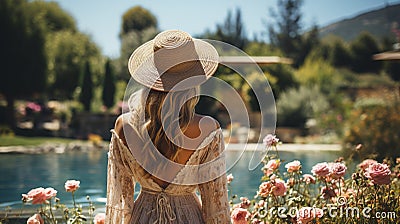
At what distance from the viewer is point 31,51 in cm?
1625

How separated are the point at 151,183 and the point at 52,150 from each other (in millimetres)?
10544

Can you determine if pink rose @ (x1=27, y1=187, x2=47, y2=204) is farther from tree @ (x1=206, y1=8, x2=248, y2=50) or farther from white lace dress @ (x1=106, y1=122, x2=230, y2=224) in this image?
tree @ (x1=206, y1=8, x2=248, y2=50)

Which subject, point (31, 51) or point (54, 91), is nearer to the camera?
point (31, 51)

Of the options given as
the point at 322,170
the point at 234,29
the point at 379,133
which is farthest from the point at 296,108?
the point at 234,29

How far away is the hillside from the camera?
18.7 m

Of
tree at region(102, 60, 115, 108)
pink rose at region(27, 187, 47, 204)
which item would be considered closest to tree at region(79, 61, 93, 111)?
tree at region(102, 60, 115, 108)

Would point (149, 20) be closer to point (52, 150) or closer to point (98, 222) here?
point (52, 150)

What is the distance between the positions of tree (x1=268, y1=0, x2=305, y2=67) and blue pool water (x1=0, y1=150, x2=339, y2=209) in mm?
18155

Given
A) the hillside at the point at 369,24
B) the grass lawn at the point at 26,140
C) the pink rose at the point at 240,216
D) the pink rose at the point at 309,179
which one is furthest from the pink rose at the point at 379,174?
the hillside at the point at 369,24

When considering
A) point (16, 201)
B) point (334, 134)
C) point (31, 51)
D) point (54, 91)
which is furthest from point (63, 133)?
point (16, 201)

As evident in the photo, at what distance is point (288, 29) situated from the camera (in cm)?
2938

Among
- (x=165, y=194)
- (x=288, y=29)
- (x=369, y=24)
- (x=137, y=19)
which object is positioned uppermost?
(x=137, y=19)

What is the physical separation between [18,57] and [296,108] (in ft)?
26.6

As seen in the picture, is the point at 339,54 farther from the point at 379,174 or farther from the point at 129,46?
the point at 379,174
